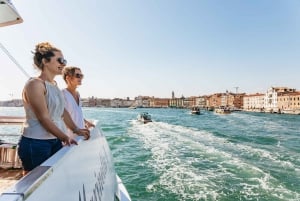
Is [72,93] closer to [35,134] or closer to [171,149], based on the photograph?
[35,134]

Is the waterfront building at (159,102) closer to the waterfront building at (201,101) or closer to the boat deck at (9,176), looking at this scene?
the waterfront building at (201,101)

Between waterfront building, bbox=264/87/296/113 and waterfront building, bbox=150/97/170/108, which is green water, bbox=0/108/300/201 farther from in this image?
waterfront building, bbox=150/97/170/108

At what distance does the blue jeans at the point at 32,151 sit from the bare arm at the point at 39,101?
135 millimetres

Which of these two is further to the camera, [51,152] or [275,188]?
[275,188]

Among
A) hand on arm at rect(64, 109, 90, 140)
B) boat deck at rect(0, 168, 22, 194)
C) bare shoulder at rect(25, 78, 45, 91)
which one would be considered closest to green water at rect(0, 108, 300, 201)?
boat deck at rect(0, 168, 22, 194)

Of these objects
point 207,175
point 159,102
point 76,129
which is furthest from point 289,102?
point 76,129

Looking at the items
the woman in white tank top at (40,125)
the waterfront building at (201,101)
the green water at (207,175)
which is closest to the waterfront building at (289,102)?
the waterfront building at (201,101)

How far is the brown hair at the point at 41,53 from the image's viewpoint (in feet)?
7.80

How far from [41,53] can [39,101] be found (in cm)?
52

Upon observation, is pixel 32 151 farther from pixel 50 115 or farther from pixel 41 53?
pixel 41 53

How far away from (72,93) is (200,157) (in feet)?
33.8

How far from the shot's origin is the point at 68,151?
1.81 metres

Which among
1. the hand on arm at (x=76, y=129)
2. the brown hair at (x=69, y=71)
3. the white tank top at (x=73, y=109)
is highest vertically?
the brown hair at (x=69, y=71)

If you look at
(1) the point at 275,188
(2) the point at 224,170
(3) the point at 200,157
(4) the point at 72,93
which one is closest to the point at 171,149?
(3) the point at 200,157
